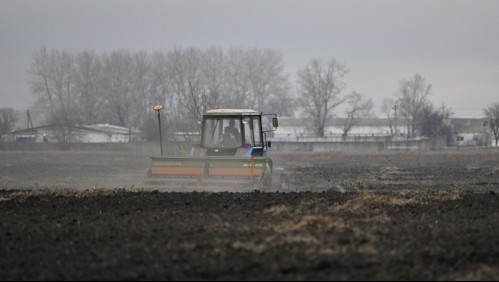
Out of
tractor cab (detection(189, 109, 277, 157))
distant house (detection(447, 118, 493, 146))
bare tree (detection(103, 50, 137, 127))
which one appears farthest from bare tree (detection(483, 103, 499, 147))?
tractor cab (detection(189, 109, 277, 157))

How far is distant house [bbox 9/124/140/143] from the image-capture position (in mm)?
80812

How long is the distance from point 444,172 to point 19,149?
47.7 m

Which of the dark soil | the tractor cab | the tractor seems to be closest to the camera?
the dark soil

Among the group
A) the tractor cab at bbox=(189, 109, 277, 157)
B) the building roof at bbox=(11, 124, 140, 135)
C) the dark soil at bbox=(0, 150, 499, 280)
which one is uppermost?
the building roof at bbox=(11, 124, 140, 135)

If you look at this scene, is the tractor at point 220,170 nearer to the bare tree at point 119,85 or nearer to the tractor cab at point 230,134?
the tractor cab at point 230,134

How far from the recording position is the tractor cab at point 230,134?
2198 centimetres

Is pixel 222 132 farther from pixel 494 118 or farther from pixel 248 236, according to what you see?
pixel 494 118

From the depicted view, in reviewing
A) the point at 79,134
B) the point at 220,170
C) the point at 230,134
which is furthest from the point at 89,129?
the point at 220,170

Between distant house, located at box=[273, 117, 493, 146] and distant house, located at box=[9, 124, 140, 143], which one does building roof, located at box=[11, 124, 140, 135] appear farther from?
distant house, located at box=[273, 117, 493, 146]

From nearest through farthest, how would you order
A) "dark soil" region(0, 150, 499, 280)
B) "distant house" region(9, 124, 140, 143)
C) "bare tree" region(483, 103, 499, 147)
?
"dark soil" region(0, 150, 499, 280) → "distant house" region(9, 124, 140, 143) → "bare tree" region(483, 103, 499, 147)

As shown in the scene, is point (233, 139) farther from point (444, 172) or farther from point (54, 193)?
point (444, 172)

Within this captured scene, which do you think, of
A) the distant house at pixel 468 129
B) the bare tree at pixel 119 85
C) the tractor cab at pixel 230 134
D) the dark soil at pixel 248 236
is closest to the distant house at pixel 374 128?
the distant house at pixel 468 129

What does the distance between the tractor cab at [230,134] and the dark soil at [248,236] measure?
18.2ft

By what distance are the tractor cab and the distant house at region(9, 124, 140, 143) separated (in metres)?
59.0
